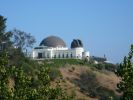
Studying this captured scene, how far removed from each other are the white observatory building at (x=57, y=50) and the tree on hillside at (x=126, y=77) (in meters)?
86.6

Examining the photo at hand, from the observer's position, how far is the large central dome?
11081cm

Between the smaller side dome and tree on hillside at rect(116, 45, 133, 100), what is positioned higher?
the smaller side dome

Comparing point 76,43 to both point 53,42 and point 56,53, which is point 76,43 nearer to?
point 53,42

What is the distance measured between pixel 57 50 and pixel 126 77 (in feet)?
291

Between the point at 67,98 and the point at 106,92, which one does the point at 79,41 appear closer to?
the point at 106,92

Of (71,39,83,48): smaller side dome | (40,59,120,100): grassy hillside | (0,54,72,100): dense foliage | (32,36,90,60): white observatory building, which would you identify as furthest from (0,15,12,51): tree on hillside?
(0,54,72,100): dense foliage

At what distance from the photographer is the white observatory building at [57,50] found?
355 ft

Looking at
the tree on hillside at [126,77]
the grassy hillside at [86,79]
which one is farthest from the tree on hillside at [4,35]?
the tree on hillside at [126,77]

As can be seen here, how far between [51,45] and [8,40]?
39.4 meters

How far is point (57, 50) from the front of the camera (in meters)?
109

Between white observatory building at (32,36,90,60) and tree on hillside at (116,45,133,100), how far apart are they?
86.6m

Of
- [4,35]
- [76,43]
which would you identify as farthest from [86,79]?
[76,43]

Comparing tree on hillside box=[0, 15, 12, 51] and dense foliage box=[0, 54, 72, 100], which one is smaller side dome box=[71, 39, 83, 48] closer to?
tree on hillside box=[0, 15, 12, 51]

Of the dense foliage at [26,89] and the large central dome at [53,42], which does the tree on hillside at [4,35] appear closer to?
the large central dome at [53,42]
